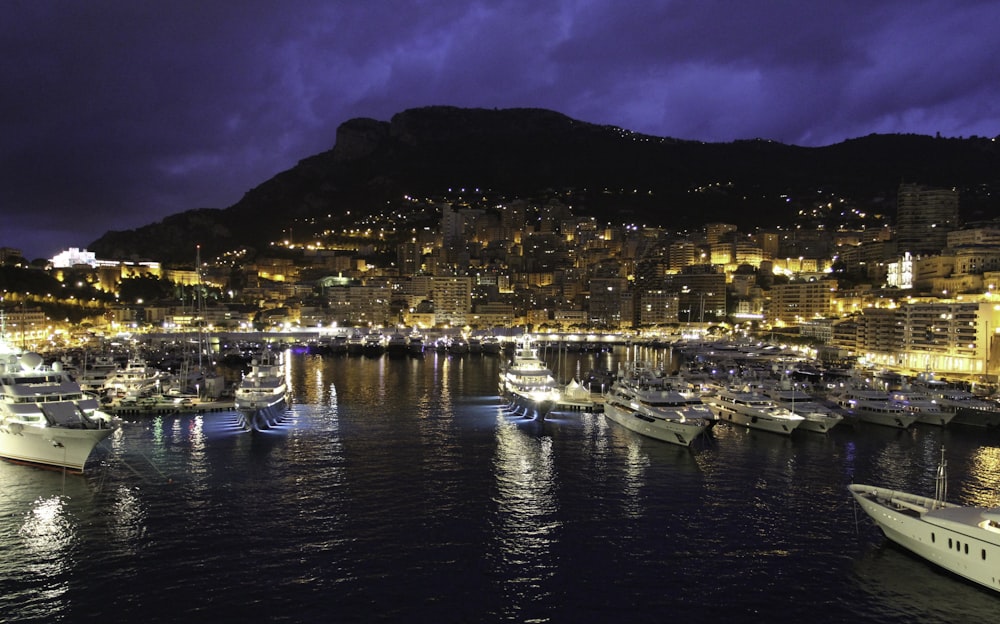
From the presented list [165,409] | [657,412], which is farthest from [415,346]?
[657,412]

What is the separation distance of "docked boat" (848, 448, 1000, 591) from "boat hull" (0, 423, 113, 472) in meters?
26.9

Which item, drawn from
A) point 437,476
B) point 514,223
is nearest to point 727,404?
point 437,476

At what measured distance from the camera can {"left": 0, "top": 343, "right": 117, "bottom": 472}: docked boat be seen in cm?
2575

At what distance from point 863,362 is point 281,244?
144851mm

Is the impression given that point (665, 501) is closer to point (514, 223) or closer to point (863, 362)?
point (863, 362)

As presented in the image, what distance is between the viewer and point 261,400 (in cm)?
3725

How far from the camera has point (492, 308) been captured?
133375 mm

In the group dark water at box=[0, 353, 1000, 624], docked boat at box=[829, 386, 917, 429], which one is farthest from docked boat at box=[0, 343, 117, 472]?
docked boat at box=[829, 386, 917, 429]

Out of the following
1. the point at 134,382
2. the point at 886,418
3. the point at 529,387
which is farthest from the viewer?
the point at 134,382

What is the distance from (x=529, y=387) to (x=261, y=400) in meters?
16.3

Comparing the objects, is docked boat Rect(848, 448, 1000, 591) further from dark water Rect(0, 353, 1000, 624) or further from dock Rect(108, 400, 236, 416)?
dock Rect(108, 400, 236, 416)

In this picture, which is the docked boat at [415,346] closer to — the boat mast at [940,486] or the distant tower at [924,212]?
the boat mast at [940,486]

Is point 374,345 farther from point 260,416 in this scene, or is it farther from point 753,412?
point 753,412

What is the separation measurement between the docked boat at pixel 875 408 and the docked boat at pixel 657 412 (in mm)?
10388
